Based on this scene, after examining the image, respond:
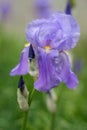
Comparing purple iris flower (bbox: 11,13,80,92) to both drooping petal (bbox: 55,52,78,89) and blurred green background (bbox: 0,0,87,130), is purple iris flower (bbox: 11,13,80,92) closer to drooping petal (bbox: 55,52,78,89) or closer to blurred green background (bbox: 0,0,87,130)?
drooping petal (bbox: 55,52,78,89)

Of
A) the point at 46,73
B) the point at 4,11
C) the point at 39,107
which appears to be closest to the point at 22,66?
the point at 46,73

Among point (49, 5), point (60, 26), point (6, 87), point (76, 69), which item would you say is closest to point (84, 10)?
point (49, 5)

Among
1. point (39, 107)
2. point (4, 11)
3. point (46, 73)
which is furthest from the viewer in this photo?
point (4, 11)

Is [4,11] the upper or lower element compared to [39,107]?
upper

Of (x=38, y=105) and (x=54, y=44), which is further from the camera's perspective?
(x=38, y=105)

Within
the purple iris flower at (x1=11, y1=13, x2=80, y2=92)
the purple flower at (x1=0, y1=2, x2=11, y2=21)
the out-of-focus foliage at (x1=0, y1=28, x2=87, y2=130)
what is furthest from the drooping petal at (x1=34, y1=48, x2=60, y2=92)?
the purple flower at (x1=0, y1=2, x2=11, y2=21)

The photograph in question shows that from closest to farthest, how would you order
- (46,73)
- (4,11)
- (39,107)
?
(46,73)
(39,107)
(4,11)

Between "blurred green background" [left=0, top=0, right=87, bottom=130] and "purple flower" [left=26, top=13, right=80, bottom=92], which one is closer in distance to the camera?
"purple flower" [left=26, top=13, right=80, bottom=92]

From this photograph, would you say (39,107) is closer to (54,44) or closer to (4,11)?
(54,44)
